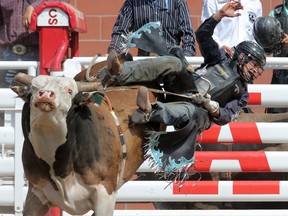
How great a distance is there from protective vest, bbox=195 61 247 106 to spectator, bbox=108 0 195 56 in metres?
0.90

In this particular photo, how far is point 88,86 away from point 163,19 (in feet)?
7.57

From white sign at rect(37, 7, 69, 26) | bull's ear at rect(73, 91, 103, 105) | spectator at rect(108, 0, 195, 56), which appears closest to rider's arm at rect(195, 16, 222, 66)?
spectator at rect(108, 0, 195, 56)

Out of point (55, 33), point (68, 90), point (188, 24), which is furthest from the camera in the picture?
point (188, 24)

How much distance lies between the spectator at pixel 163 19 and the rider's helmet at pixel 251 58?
988 millimetres

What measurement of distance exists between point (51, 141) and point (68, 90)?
0.40 metres

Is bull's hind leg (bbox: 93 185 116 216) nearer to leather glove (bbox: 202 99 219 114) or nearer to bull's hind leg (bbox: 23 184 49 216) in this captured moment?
bull's hind leg (bbox: 23 184 49 216)

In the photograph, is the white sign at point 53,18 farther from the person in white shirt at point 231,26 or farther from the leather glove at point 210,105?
the person in white shirt at point 231,26

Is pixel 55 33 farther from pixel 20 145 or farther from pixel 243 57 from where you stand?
pixel 243 57

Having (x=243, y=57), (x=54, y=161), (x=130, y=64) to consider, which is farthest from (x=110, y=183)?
(x=243, y=57)

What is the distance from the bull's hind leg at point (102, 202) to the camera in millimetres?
6902

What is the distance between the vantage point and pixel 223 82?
779 centimetres

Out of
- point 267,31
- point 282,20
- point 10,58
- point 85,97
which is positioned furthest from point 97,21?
point 85,97

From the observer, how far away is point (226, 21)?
9.02m

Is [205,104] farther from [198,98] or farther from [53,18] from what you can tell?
[53,18]
